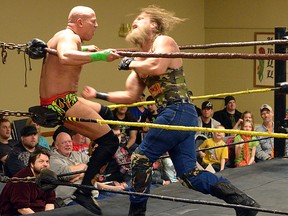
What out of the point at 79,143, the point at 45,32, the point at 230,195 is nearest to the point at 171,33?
the point at 45,32

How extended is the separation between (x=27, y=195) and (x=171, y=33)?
4917 millimetres

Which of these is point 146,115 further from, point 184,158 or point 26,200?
point 184,158

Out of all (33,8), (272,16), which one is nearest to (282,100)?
(33,8)

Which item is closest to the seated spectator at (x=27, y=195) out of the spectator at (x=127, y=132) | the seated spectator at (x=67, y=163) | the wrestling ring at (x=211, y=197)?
the seated spectator at (x=67, y=163)

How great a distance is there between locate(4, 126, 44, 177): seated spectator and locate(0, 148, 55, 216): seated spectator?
2.32ft

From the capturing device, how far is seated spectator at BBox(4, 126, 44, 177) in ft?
16.1

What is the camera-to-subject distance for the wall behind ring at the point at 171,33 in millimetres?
6969

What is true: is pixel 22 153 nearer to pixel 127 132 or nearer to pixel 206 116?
pixel 127 132

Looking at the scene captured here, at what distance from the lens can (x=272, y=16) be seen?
875cm

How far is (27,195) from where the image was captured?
13.5 ft

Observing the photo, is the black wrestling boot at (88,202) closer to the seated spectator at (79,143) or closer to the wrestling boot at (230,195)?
the wrestling boot at (230,195)

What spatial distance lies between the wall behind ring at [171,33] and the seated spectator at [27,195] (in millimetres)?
2821

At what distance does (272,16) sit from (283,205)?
17.4ft

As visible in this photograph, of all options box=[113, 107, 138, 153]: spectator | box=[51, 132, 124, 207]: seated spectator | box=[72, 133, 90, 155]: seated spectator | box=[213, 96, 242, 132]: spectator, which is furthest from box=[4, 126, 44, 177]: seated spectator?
box=[213, 96, 242, 132]: spectator
